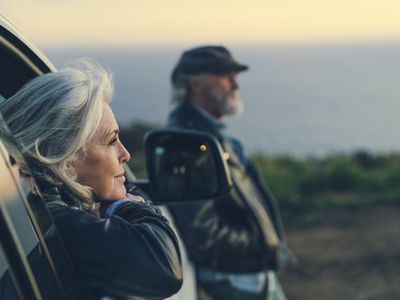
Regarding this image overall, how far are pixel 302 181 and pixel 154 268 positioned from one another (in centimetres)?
932

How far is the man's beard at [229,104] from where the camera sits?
418cm

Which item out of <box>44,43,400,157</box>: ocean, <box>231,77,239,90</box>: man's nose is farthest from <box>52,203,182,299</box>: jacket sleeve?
<box>44,43,400,157</box>: ocean

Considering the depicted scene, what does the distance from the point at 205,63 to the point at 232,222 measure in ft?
2.65

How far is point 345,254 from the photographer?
775cm

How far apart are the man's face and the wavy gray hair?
2.80m

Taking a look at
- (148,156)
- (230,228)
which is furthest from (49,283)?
(230,228)

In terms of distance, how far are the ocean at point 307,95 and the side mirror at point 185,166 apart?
16.2m

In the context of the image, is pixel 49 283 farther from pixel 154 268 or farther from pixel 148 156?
pixel 148 156

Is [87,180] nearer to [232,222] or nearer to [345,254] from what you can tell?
[232,222]

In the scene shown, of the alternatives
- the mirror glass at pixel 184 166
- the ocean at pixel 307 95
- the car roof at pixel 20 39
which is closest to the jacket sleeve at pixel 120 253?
the car roof at pixel 20 39

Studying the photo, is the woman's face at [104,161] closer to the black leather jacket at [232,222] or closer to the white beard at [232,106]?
the black leather jacket at [232,222]

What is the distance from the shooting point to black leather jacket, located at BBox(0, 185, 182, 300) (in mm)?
1329

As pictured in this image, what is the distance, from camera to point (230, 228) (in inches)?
153

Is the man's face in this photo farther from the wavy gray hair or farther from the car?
the wavy gray hair
